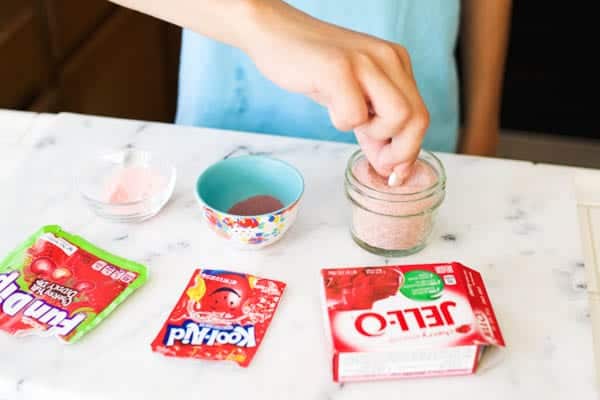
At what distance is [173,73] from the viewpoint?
2.60 meters

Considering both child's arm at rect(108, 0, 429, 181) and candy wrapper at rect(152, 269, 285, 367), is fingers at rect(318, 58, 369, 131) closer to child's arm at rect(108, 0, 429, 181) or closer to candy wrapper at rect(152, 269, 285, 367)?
child's arm at rect(108, 0, 429, 181)

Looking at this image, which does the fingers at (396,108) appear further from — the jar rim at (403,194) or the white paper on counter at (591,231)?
the white paper on counter at (591,231)

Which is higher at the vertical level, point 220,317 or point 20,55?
point 220,317

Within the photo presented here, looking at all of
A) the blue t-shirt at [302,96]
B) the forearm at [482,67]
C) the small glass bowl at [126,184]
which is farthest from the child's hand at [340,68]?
the forearm at [482,67]

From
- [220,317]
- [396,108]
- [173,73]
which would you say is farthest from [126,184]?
[173,73]

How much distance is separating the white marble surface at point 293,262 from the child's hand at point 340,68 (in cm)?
18

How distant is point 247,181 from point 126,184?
150 mm

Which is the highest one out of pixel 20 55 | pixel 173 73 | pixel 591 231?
pixel 591 231

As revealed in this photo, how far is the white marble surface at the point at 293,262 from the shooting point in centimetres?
67

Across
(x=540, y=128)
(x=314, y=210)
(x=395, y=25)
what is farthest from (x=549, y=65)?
(x=314, y=210)

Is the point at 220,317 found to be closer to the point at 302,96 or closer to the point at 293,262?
the point at 293,262

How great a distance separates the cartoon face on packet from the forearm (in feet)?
2.11

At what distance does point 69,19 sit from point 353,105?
4.85 ft

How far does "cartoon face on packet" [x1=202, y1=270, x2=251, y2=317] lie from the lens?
736mm
